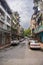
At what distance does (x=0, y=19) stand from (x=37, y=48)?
1915 cm

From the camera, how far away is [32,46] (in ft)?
98.6

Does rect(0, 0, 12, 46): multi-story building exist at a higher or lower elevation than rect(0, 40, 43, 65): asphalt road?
higher

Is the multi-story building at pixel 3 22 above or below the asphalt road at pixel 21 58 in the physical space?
above

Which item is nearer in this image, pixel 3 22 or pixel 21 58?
pixel 21 58

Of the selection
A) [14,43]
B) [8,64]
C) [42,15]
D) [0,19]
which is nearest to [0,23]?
[0,19]

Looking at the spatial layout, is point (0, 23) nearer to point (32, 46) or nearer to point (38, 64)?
point (32, 46)

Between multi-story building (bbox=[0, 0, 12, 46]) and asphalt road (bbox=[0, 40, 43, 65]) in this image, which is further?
multi-story building (bbox=[0, 0, 12, 46])

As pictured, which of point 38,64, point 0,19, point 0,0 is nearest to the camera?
point 38,64

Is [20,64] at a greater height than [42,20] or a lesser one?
lesser

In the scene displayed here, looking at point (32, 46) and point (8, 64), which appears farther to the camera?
point (32, 46)

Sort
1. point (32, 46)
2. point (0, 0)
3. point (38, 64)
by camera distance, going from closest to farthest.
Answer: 1. point (38, 64)
2. point (32, 46)
3. point (0, 0)

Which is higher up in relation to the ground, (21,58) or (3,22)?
(3,22)

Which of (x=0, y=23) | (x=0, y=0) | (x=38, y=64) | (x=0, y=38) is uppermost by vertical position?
(x=0, y=0)

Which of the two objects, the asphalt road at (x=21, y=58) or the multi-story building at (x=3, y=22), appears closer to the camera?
the asphalt road at (x=21, y=58)
